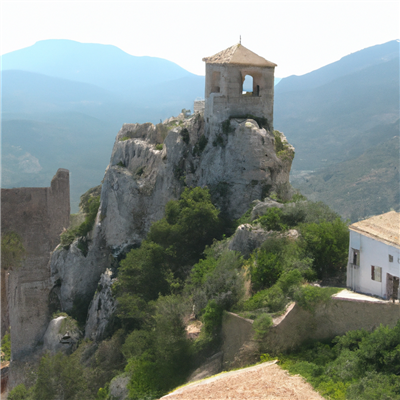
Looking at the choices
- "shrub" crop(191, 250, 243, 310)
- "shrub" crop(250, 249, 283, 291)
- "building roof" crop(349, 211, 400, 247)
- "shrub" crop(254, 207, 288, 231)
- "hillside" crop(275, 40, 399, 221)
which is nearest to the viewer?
"building roof" crop(349, 211, 400, 247)

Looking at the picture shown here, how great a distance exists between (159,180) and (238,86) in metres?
5.52

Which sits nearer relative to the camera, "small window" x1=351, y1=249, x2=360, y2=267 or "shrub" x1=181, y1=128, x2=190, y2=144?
"small window" x1=351, y1=249, x2=360, y2=267

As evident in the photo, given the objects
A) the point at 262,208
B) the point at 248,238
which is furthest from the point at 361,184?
the point at 248,238

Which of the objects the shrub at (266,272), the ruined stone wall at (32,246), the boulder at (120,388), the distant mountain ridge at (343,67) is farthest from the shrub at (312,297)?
the distant mountain ridge at (343,67)

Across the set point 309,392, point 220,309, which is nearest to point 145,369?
point 220,309

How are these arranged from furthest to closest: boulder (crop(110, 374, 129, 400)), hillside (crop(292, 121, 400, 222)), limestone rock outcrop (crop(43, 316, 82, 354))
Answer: hillside (crop(292, 121, 400, 222)) < limestone rock outcrop (crop(43, 316, 82, 354)) < boulder (crop(110, 374, 129, 400))

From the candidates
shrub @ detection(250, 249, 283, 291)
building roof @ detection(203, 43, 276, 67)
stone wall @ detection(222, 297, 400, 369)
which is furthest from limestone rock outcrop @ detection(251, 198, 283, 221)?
building roof @ detection(203, 43, 276, 67)

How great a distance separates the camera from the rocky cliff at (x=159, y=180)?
23547mm

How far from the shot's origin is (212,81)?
85.3 feet

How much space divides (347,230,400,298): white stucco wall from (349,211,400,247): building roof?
116mm

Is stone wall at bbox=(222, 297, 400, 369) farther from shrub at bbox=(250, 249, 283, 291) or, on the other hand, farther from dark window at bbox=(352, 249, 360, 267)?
shrub at bbox=(250, 249, 283, 291)

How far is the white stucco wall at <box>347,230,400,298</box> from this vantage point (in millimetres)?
14211

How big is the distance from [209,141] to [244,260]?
843 centimetres

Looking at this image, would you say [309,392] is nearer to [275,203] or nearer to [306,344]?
[306,344]
